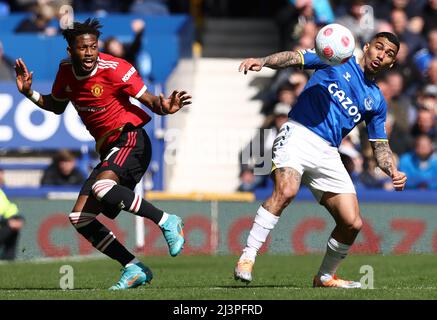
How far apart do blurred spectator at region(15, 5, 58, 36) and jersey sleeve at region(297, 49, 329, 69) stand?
11.4 metres

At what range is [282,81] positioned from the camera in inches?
789

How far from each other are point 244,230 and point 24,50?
20.5 feet

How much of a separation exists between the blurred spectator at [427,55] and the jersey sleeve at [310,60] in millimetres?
9708

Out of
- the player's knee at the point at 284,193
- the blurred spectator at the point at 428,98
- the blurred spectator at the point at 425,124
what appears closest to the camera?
the player's knee at the point at 284,193

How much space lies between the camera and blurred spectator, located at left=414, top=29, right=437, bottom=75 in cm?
2036

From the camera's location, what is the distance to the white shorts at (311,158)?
426 inches

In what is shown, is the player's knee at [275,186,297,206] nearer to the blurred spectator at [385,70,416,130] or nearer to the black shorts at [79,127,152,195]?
the black shorts at [79,127,152,195]

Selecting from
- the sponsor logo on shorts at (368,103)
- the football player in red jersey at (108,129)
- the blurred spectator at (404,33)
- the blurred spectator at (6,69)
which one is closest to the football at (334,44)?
the sponsor logo on shorts at (368,103)

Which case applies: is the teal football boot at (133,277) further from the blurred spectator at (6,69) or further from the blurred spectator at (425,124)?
the blurred spectator at (6,69)

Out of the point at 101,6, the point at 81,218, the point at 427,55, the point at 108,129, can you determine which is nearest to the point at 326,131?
the point at 108,129

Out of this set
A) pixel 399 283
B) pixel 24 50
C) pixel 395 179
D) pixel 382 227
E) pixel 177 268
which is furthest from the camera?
pixel 24 50

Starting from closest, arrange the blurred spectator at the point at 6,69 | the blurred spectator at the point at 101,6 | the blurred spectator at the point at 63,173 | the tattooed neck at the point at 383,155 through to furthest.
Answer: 1. the tattooed neck at the point at 383,155
2. the blurred spectator at the point at 63,173
3. the blurred spectator at the point at 6,69
4. the blurred spectator at the point at 101,6

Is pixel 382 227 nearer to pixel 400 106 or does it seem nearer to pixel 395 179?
pixel 400 106
